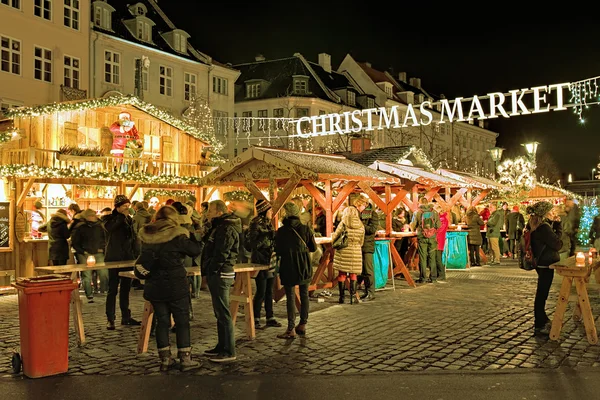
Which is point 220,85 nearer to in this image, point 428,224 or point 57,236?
point 428,224

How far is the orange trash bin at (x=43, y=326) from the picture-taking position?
6.56m

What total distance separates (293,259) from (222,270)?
152 centimetres

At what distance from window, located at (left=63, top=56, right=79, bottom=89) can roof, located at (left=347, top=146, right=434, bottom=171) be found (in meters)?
15.1

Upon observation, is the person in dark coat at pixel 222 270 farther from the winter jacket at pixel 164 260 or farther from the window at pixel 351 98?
the window at pixel 351 98

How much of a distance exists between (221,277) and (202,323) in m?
2.55

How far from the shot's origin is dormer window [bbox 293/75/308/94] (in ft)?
156

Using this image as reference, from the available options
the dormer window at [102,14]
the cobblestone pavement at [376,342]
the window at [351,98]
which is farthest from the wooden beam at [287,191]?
the window at [351,98]

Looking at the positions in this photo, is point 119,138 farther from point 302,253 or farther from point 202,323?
point 302,253

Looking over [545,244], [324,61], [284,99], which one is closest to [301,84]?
[284,99]

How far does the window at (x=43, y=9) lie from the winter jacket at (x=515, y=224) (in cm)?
2050

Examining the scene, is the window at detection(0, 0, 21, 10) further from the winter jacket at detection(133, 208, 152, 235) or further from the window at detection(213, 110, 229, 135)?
the winter jacket at detection(133, 208, 152, 235)

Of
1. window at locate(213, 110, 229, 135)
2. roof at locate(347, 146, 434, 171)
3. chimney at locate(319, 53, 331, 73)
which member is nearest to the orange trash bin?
roof at locate(347, 146, 434, 171)

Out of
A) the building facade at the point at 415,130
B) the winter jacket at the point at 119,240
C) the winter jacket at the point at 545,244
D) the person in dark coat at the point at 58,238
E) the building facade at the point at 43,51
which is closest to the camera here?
the winter jacket at the point at 545,244

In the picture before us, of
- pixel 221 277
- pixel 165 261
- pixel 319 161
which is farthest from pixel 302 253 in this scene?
pixel 319 161
